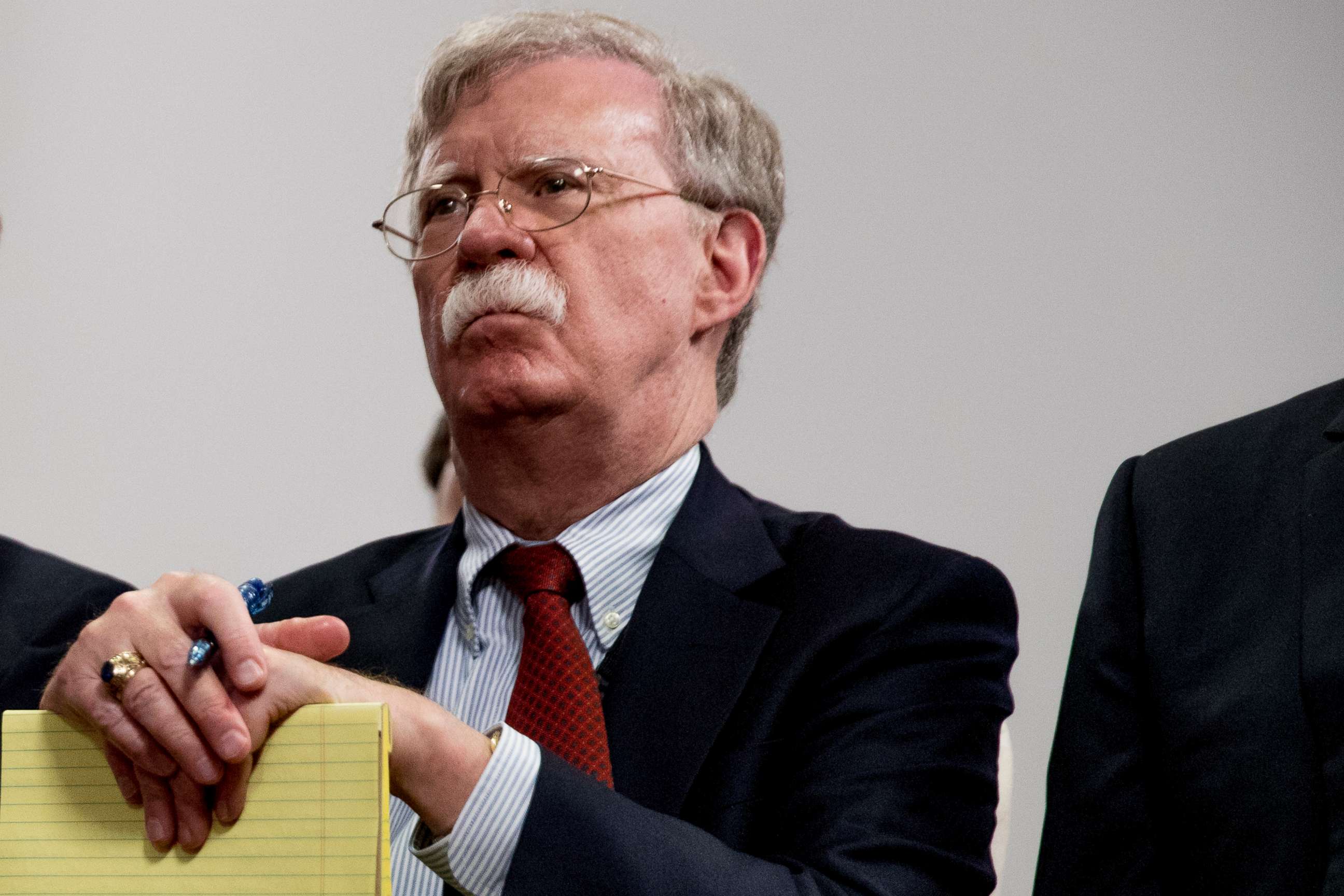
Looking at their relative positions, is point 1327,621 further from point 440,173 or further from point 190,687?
point 440,173

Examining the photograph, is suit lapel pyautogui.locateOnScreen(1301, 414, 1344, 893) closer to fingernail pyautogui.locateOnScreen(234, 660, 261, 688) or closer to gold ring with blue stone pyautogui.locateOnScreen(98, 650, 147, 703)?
fingernail pyautogui.locateOnScreen(234, 660, 261, 688)

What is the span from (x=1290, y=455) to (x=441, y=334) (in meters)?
0.97

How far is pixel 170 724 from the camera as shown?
43.4 inches

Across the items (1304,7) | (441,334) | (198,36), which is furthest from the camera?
(198,36)

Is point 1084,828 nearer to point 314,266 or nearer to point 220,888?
point 220,888

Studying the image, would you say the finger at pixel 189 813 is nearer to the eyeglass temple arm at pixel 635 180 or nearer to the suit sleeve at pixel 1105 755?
the suit sleeve at pixel 1105 755

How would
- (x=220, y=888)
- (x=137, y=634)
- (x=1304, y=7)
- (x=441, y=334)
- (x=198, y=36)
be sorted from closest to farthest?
(x=220, y=888), (x=137, y=634), (x=441, y=334), (x=1304, y=7), (x=198, y=36)

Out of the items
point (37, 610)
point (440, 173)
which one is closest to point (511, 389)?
point (440, 173)

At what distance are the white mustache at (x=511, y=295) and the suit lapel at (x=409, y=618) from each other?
297mm

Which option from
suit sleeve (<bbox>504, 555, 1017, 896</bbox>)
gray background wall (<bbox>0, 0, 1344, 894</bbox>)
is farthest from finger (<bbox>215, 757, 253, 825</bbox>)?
gray background wall (<bbox>0, 0, 1344, 894</bbox>)

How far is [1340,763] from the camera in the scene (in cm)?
123

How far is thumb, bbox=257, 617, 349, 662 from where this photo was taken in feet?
4.02

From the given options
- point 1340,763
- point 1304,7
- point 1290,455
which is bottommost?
point 1340,763

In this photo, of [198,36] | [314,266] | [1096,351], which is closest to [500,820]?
[1096,351]
